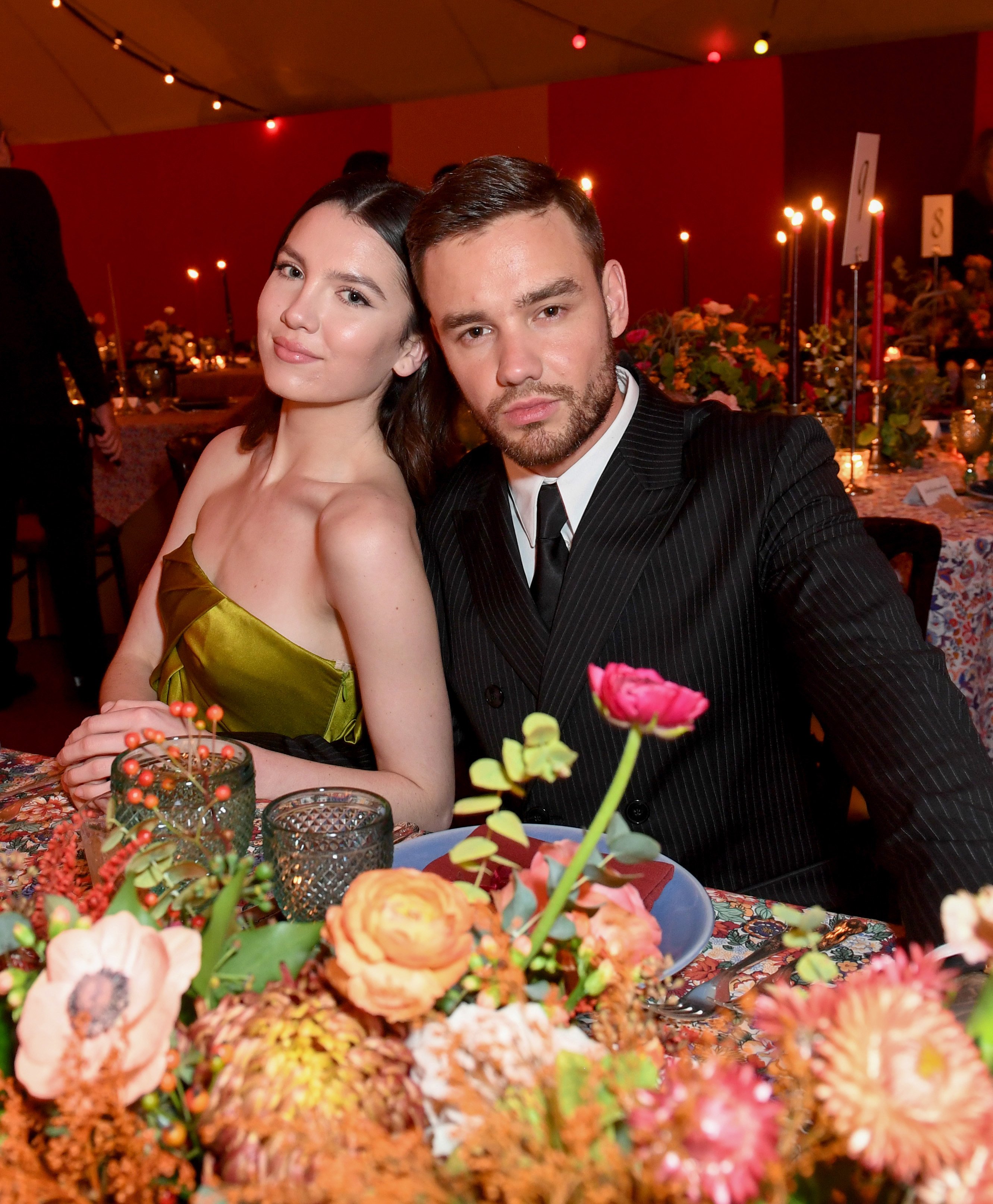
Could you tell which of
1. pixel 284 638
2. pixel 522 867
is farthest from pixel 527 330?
pixel 522 867

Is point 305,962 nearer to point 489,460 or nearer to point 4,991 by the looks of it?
point 4,991

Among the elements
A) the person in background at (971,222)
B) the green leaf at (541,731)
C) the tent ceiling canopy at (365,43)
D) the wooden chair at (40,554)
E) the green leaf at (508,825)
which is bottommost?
the wooden chair at (40,554)

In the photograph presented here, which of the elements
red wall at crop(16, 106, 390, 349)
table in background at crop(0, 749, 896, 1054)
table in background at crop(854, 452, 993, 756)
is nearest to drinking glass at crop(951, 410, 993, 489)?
table in background at crop(854, 452, 993, 756)

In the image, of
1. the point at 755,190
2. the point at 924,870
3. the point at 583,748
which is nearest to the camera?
the point at 924,870

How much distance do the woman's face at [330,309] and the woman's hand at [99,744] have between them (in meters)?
0.64

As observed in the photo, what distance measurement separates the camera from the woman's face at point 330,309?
1.80m

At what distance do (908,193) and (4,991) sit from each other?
30.4 feet

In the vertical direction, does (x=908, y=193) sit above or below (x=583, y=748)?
above

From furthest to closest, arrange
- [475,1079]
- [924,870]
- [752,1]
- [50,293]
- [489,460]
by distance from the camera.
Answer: [752,1], [50,293], [489,460], [924,870], [475,1079]

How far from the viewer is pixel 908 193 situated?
8.59 metres

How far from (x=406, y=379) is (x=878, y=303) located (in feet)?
5.87

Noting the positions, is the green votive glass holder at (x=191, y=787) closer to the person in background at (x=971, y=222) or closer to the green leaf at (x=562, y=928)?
the green leaf at (x=562, y=928)

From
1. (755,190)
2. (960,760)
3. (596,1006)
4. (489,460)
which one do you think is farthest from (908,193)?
(596,1006)

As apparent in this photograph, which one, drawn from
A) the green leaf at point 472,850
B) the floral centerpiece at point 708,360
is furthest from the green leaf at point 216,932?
the floral centerpiece at point 708,360
